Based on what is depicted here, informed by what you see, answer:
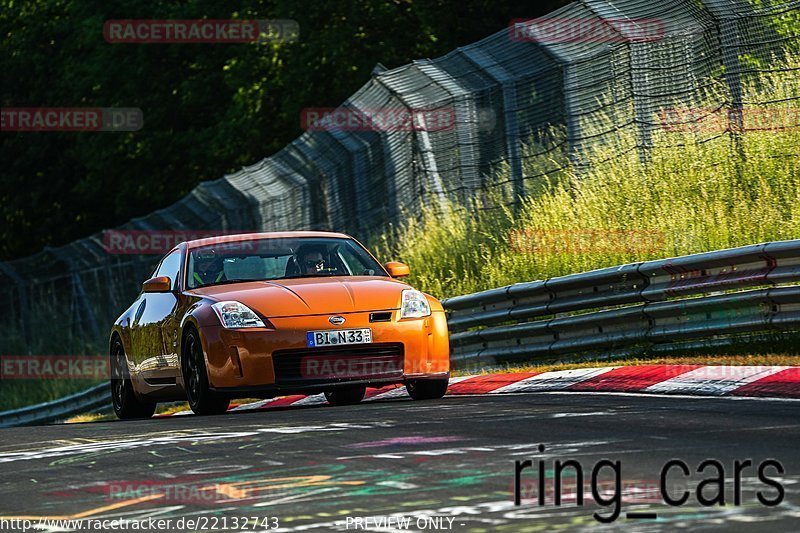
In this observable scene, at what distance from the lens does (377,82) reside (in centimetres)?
2003

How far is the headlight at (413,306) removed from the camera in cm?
1199

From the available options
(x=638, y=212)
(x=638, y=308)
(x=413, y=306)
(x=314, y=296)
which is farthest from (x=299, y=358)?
(x=638, y=212)

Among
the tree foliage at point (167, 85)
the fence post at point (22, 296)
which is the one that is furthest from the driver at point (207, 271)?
the tree foliage at point (167, 85)

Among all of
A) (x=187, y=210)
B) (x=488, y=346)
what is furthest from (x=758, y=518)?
(x=187, y=210)

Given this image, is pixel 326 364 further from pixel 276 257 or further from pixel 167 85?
pixel 167 85

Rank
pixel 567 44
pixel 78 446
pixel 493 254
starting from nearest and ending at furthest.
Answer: pixel 78 446 → pixel 567 44 → pixel 493 254

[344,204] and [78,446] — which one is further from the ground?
[344,204]

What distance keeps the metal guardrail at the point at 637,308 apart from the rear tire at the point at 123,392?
3.35 meters

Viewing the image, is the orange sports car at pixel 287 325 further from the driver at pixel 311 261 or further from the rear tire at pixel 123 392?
the rear tire at pixel 123 392

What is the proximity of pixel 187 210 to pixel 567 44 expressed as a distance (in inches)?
524

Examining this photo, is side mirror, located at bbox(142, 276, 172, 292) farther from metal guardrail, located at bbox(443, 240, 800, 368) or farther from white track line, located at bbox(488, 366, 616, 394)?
metal guardrail, located at bbox(443, 240, 800, 368)

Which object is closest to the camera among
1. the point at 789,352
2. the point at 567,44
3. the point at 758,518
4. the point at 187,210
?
the point at 758,518

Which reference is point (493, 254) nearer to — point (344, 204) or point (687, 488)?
point (344, 204)

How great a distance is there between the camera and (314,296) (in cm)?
1189
